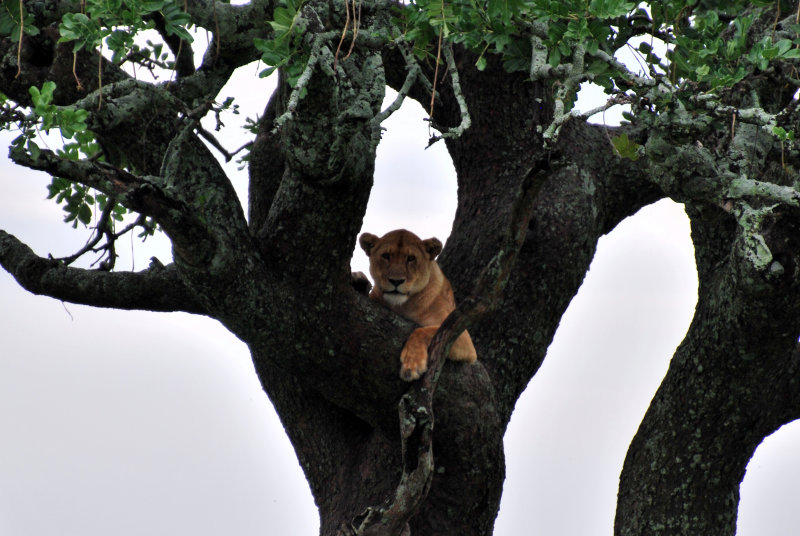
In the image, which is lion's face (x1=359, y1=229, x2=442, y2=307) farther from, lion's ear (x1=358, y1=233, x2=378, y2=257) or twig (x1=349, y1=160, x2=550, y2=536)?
twig (x1=349, y1=160, x2=550, y2=536)

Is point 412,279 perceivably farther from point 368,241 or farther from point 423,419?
point 423,419

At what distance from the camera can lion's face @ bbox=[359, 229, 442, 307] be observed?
20.6 feet

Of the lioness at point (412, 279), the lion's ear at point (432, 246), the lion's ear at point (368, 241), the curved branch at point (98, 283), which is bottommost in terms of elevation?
the curved branch at point (98, 283)

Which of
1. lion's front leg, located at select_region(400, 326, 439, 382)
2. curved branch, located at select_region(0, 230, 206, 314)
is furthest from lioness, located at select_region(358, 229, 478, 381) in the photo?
curved branch, located at select_region(0, 230, 206, 314)

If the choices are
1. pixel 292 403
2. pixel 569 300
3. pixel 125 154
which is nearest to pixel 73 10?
pixel 125 154

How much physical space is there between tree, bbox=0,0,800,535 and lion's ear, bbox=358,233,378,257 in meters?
0.49

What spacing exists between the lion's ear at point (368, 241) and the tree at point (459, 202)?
1.59 feet

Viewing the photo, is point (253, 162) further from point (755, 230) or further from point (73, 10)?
point (755, 230)

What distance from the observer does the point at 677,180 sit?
5.05 meters

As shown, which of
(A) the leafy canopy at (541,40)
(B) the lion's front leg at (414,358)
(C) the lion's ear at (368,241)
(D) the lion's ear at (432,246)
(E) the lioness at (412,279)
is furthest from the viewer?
(C) the lion's ear at (368,241)

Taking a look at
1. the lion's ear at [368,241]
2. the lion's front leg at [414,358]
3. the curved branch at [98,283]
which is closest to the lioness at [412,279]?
the lion's ear at [368,241]

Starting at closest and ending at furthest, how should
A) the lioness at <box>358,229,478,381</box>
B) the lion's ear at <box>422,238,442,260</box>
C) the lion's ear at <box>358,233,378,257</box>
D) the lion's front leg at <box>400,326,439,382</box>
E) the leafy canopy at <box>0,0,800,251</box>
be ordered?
the leafy canopy at <box>0,0,800,251</box>
the lion's front leg at <box>400,326,439,382</box>
the lioness at <box>358,229,478,381</box>
the lion's ear at <box>422,238,442,260</box>
the lion's ear at <box>358,233,378,257</box>

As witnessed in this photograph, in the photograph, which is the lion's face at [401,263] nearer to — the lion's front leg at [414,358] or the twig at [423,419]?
the lion's front leg at [414,358]

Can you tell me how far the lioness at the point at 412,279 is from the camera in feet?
20.3
